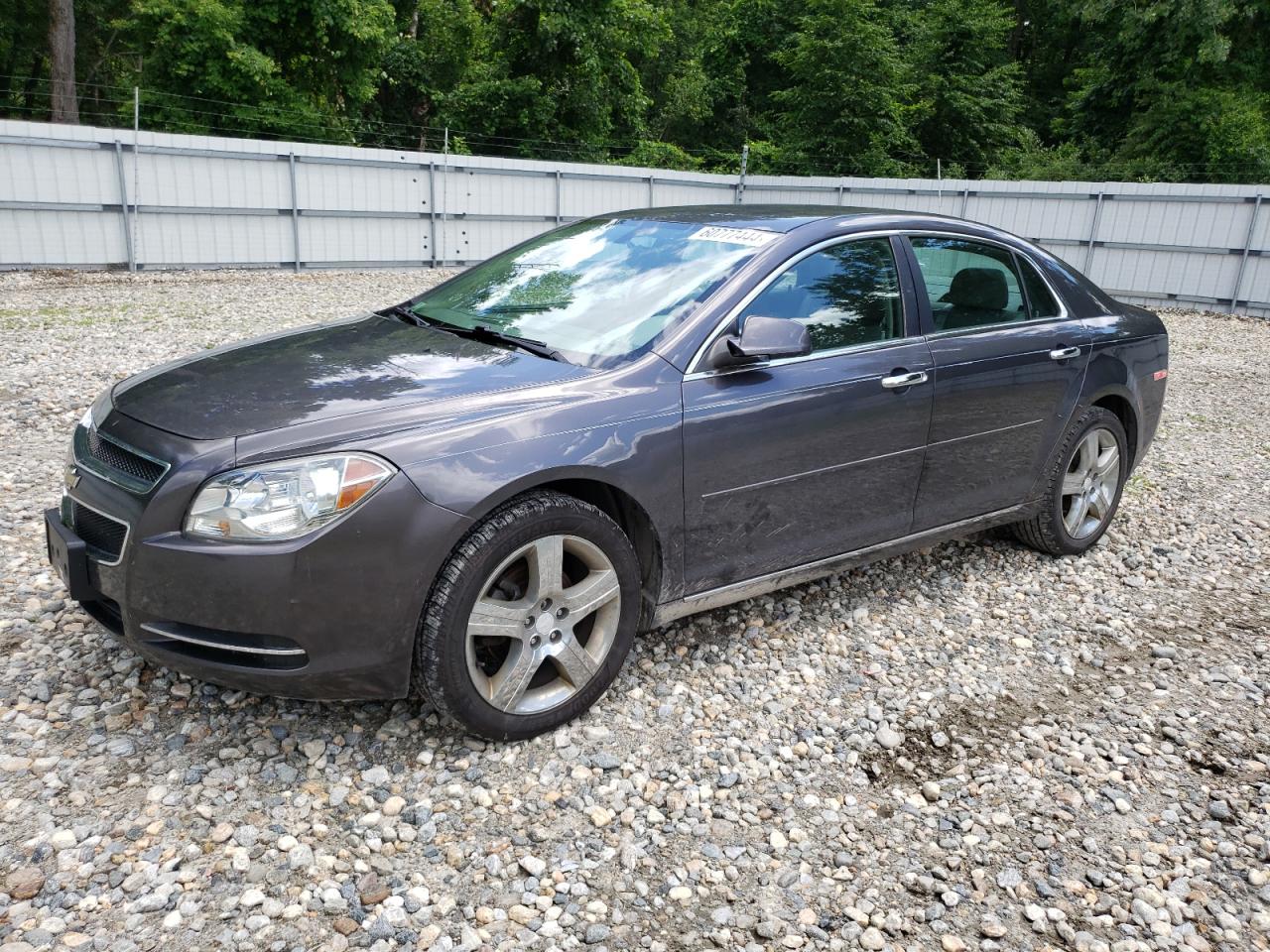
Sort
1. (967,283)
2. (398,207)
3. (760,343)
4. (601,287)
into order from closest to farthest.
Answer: (760,343), (601,287), (967,283), (398,207)

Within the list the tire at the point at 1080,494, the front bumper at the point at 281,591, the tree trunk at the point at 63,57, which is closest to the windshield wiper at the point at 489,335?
the front bumper at the point at 281,591

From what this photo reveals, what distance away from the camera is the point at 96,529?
9.33 feet

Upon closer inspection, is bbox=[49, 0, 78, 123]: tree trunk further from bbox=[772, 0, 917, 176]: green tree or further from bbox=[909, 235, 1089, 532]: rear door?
bbox=[909, 235, 1089, 532]: rear door

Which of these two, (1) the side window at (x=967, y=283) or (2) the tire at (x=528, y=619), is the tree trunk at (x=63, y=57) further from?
(2) the tire at (x=528, y=619)

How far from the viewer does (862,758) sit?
125 inches

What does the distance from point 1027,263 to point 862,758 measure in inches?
101

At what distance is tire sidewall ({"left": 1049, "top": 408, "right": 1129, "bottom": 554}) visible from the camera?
15.2ft

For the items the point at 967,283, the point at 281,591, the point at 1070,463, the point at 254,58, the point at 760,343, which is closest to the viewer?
the point at 281,591

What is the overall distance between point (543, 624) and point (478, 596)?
259 mm

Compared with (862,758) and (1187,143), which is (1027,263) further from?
(1187,143)

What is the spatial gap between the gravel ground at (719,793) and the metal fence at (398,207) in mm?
11480

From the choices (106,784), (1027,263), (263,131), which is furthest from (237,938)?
(263,131)

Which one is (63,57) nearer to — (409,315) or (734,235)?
(409,315)

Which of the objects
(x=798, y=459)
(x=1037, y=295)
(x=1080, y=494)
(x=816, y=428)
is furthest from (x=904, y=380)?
(x=1080, y=494)
